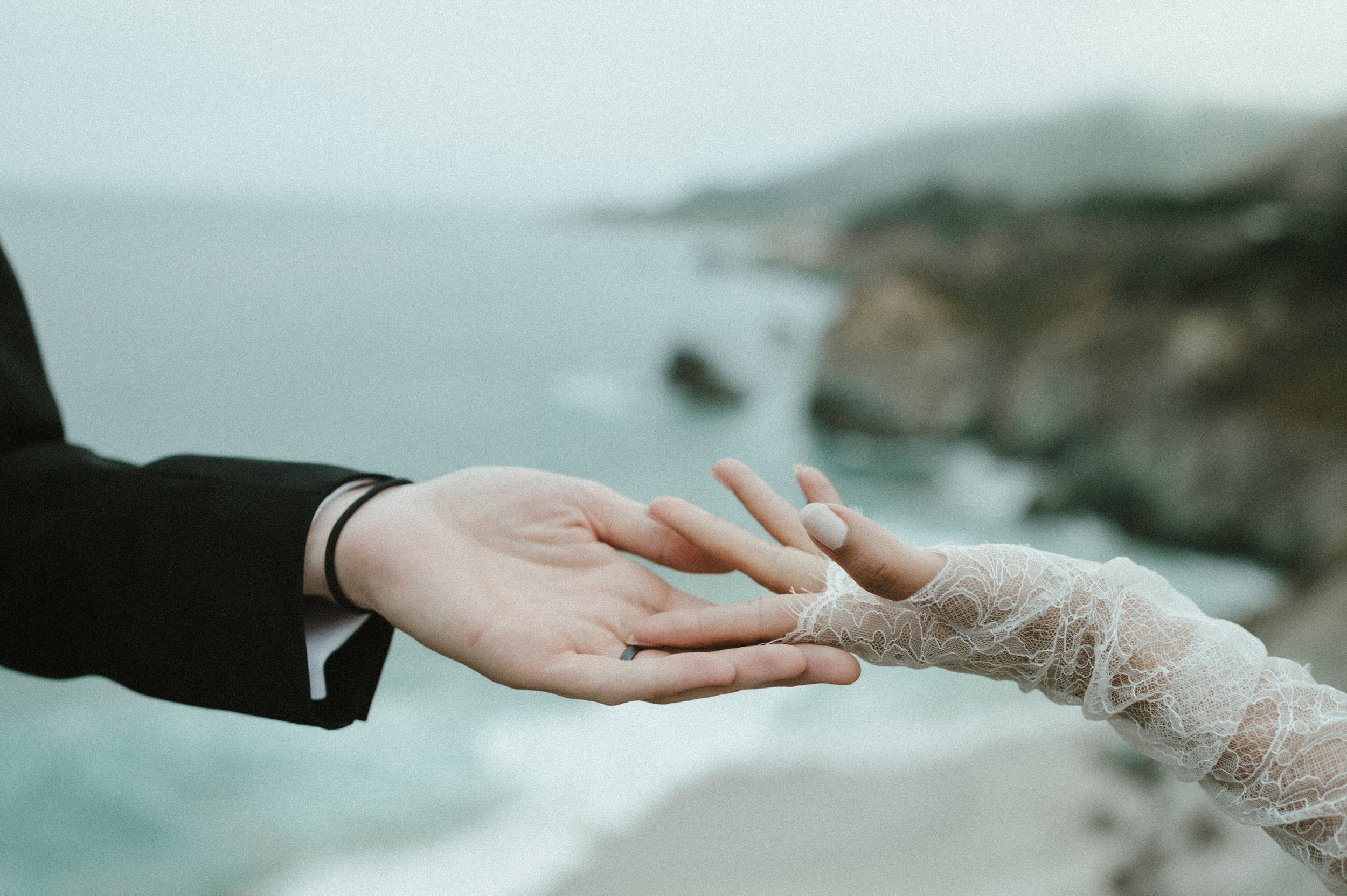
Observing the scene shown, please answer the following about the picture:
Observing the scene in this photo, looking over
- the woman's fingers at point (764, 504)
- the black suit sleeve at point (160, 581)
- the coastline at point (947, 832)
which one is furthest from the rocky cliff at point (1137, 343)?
the black suit sleeve at point (160, 581)

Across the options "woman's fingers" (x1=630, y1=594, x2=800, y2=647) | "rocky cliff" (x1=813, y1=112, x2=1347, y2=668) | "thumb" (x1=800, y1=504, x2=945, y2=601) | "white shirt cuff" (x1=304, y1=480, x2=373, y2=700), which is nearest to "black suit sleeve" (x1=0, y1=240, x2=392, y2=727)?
"white shirt cuff" (x1=304, y1=480, x2=373, y2=700)

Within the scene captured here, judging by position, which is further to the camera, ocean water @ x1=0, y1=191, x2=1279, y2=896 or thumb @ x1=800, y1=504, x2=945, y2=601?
ocean water @ x1=0, y1=191, x2=1279, y2=896

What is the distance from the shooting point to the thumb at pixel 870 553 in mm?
487

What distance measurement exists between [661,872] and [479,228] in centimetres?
215

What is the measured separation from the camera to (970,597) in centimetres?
54

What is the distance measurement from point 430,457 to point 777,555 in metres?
2.74

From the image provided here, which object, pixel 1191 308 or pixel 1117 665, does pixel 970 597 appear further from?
pixel 1191 308

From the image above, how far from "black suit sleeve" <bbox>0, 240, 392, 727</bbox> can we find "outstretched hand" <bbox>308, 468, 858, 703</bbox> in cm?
6

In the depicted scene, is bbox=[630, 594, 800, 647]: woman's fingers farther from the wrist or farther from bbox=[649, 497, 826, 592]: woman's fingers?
the wrist

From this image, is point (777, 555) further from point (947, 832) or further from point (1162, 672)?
point (947, 832)

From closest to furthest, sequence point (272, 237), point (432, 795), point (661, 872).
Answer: point (661, 872) < point (432, 795) < point (272, 237)

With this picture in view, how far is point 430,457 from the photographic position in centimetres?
322

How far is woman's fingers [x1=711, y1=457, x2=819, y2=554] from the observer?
0.71 metres

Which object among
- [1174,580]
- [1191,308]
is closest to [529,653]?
[1174,580]
